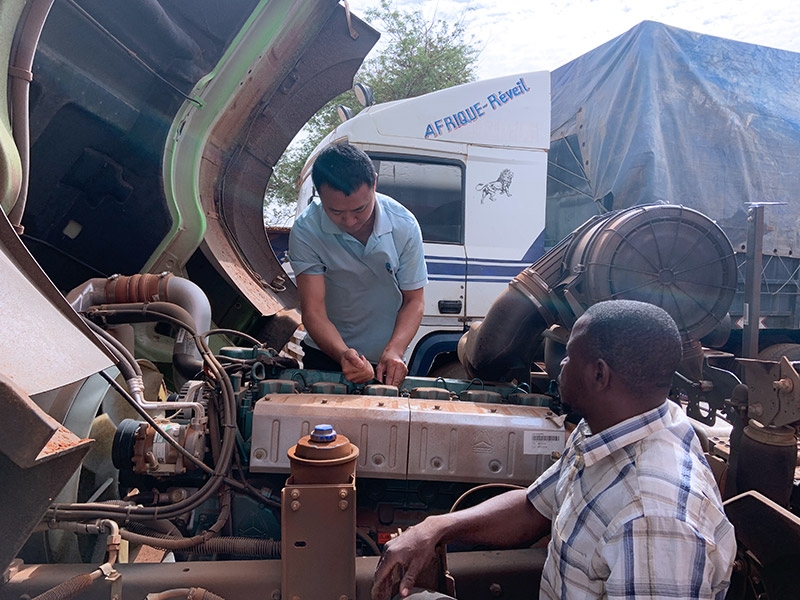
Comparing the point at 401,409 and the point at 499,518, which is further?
the point at 401,409

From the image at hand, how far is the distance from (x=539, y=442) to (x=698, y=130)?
3.93 m

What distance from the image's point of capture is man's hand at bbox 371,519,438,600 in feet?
3.98

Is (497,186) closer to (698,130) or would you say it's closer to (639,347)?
(698,130)

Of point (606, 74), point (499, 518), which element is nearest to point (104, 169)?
point (499, 518)

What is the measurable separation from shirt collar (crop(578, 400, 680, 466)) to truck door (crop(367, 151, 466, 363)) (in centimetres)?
282

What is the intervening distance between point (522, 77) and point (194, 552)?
362 centimetres

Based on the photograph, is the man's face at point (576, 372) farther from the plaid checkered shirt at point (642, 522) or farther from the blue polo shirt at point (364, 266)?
the blue polo shirt at point (364, 266)

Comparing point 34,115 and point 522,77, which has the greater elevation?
point 522,77

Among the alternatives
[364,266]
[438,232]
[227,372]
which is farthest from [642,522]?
[438,232]

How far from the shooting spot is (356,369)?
1.97 meters

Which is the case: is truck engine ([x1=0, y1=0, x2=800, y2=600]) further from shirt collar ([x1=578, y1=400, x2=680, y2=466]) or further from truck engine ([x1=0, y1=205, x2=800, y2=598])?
shirt collar ([x1=578, y1=400, x2=680, y2=466])

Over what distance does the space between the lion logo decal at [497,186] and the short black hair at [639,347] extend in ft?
9.85

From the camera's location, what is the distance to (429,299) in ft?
13.1

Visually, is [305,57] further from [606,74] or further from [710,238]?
[606,74]
